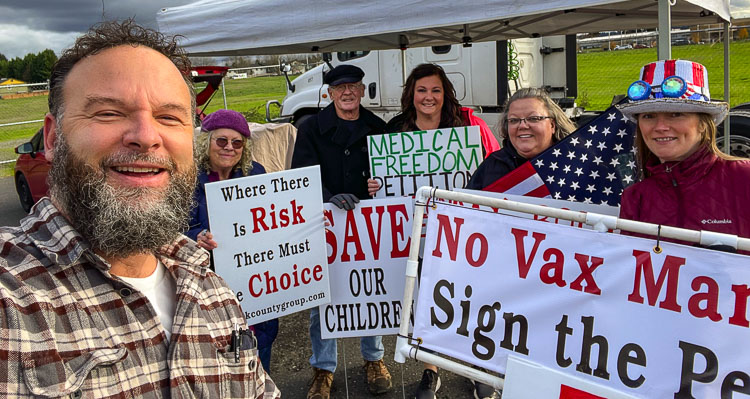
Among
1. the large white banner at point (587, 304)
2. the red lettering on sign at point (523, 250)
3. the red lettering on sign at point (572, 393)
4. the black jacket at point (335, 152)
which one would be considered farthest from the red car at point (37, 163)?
the red lettering on sign at point (572, 393)

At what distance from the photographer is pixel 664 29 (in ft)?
9.90

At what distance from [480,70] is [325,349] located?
6.50 m

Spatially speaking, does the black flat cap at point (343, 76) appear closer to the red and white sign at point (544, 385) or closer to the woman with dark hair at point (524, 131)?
the woman with dark hair at point (524, 131)

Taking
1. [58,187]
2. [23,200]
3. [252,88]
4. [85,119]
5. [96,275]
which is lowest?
[23,200]

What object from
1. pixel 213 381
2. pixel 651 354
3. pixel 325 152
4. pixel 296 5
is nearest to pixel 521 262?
pixel 651 354

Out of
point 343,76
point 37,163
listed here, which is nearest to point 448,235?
point 343,76

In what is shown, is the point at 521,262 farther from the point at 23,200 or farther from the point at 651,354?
the point at 23,200

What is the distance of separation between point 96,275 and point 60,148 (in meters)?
0.33

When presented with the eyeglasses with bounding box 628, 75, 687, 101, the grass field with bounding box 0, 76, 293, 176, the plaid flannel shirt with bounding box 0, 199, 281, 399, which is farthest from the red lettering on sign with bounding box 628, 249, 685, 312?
the grass field with bounding box 0, 76, 293, 176

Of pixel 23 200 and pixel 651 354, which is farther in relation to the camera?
pixel 23 200

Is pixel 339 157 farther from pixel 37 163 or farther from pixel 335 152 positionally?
pixel 37 163

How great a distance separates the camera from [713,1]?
12.4 feet

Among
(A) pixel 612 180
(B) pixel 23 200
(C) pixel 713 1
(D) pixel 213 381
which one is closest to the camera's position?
(D) pixel 213 381

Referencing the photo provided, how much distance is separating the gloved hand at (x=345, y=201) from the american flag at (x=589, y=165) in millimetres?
1025
